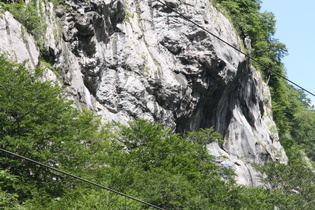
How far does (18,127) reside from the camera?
751 inches

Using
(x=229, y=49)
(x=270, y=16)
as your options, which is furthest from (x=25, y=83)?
(x=270, y=16)

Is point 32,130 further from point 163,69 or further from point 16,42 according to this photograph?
point 163,69

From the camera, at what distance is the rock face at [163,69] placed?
33066 mm

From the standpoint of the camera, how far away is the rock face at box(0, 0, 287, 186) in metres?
33.1

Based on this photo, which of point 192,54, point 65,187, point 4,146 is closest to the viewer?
point 4,146

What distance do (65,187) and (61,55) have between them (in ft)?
43.7

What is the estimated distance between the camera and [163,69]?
1517 inches

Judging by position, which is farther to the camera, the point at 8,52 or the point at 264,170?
the point at 264,170

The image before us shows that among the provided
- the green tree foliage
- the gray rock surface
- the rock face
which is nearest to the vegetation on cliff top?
the green tree foliage

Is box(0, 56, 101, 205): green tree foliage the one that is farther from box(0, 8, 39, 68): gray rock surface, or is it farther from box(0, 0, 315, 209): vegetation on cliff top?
box(0, 8, 39, 68): gray rock surface

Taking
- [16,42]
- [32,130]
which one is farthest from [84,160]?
[16,42]

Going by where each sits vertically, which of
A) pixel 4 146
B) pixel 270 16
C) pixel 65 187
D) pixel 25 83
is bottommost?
pixel 65 187

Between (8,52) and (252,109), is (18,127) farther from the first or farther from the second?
(252,109)

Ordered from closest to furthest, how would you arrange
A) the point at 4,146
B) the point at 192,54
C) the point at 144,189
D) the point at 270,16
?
1. the point at 4,146
2. the point at 144,189
3. the point at 192,54
4. the point at 270,16
